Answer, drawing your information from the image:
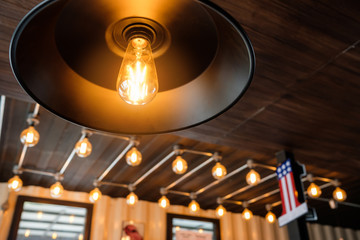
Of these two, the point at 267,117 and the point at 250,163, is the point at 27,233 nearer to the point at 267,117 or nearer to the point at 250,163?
the point at 250,163

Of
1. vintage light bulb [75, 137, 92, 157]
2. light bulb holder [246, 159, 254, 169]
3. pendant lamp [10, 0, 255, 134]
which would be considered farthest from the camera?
light bulb holder [246, 159, 254, 169]

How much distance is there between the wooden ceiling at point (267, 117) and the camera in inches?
76.3

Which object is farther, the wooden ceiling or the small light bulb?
the small light bulb

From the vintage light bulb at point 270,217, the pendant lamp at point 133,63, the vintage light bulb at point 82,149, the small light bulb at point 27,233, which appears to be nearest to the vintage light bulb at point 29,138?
the vintage light bulb at point 82,149

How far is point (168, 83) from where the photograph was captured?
2.75ft

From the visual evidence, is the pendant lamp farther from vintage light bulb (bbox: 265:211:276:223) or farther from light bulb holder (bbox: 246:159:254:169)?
vintage light bulb (bbox: 265:211:276:223)

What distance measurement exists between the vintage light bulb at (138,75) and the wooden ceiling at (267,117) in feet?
3.88

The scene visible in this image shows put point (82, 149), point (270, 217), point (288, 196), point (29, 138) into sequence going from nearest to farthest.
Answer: point (29, 138) < point (82, 149) < point (288, 196) < point (270, 217)

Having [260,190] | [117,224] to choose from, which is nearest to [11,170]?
[117,224]

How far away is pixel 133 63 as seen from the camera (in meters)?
0.77

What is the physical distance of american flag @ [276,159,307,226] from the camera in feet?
11.4

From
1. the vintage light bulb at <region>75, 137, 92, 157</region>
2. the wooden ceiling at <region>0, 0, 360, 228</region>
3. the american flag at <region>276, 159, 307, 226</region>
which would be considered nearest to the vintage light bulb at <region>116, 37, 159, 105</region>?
the wooden ceiling at <region>0, 0, 360, 228</region>

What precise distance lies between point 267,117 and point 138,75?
249 centimetres

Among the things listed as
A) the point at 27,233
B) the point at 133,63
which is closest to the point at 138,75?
the point at 133,63
